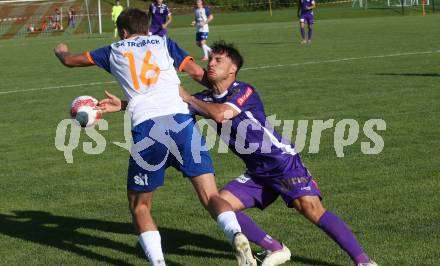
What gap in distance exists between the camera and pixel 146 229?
6.18 m

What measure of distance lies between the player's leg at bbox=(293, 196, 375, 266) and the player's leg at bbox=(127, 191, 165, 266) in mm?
1054

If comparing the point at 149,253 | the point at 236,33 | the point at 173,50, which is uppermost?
the point at 173,50

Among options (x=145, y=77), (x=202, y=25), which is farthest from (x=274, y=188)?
(x=202, y=25)

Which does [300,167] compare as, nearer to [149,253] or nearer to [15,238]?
[149,253]

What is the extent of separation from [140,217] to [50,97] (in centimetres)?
1228

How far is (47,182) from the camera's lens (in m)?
9.98

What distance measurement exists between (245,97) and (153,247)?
1260 millimetres

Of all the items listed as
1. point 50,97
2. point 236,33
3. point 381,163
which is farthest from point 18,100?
point 236,33

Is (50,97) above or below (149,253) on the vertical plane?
below

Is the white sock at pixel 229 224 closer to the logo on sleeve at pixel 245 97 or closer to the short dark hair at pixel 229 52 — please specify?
the logo on sleeve at pixel 245 97

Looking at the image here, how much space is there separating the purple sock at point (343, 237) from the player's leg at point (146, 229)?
3.91 feet

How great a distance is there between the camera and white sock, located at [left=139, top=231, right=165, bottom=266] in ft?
19.9

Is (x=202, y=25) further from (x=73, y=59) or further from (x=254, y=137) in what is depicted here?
(x=254, y=137)

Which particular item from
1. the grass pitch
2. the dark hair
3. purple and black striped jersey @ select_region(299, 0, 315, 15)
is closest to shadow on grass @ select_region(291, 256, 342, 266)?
the grass pitch
